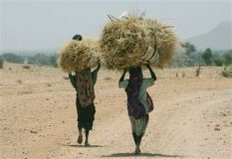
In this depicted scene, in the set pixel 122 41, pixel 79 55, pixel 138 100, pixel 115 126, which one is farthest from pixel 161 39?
pixel 115 126

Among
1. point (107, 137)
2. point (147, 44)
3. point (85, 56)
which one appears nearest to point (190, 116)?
point (107, 137)

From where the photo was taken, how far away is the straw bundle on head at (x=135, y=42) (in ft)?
39.0

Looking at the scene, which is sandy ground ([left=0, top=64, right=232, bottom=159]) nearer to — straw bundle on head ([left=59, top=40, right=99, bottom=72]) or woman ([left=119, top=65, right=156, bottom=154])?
straw bundle on head ([left=59, top=40, right=99, bottom=72])

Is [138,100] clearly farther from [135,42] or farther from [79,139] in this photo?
[79,139]

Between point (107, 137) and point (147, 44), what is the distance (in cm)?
416

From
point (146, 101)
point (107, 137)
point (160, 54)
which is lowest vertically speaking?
point (107, 137)

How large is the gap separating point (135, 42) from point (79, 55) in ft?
8.17

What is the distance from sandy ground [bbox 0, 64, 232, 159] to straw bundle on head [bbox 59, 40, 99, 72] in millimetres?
432

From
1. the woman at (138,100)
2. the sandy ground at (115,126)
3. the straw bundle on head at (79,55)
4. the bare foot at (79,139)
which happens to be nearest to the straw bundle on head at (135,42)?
the woman at (138,100)

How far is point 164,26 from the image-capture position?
1234 cm

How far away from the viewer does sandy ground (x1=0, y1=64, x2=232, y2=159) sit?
1312 cm

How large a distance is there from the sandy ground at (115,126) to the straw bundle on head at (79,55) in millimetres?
432

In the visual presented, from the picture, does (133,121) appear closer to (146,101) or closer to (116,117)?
(146,101)

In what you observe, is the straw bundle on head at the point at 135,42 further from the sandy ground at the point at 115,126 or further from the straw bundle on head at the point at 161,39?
the sandy ground at the point at 115,126
